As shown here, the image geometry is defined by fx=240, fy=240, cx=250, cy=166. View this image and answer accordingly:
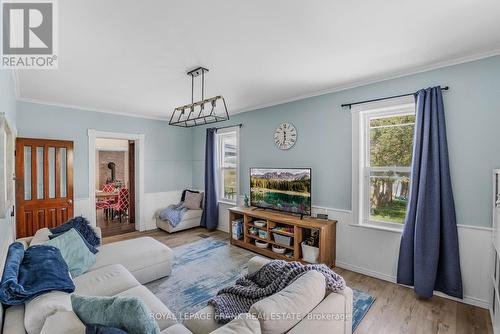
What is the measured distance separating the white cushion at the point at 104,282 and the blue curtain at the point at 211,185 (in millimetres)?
2762

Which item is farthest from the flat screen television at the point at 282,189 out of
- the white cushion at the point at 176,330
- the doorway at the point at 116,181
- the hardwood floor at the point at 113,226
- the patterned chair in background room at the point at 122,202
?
the patterned chair in background room at the point at 122,202

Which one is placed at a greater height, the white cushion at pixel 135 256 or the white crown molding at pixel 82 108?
the white crown molding at pixel 82 108

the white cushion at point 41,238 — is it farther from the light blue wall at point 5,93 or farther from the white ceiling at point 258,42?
the white ceiling at point 258,42

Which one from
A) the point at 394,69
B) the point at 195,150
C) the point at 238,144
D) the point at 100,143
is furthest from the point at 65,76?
the point at 100,143

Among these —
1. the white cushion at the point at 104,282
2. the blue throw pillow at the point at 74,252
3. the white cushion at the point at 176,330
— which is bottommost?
the white cushion at the point at 104,282

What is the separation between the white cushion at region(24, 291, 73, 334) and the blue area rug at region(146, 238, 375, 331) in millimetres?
1069

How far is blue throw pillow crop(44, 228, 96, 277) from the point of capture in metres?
2.25

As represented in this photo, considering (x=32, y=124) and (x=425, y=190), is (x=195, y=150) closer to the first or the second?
(x=32, y=124)

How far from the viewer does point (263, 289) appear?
68.6 inches

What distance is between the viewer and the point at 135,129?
496 cm

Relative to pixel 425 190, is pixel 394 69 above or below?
above

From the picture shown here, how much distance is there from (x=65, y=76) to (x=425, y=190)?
4.22 meters

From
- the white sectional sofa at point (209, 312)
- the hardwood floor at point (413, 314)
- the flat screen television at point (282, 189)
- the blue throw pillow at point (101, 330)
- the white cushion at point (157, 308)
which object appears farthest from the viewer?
the flat screen television at point (282, 189)

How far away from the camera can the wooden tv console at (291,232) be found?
3.15 m
